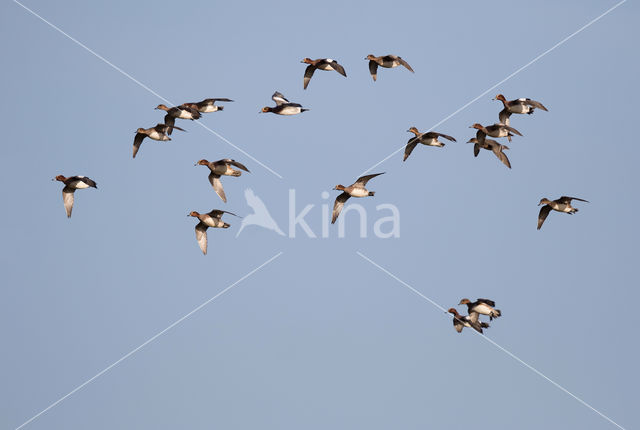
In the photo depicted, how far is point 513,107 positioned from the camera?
193 ft

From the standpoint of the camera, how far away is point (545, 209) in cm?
5900

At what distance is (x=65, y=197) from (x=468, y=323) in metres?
19.8

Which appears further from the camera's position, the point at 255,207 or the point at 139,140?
the point at 255,207

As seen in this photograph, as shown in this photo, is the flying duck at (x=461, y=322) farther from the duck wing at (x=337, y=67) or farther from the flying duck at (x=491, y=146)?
the duck wing at (x=337, y=67)

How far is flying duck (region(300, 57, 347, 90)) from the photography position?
5688 centimetres

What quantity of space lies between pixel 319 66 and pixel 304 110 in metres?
3.14

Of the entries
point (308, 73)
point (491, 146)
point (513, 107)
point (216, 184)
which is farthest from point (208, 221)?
point (513, 107)

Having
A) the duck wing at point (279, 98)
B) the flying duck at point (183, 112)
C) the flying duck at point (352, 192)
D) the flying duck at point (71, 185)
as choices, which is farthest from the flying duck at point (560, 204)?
the flying duck at point (71, 185)

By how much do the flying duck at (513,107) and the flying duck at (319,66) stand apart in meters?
7.83

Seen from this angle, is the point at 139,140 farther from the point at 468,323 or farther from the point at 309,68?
the point at 468,323

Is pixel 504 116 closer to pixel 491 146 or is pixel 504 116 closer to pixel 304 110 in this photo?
pixel 491 146

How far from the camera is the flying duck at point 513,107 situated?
5847 centimetres

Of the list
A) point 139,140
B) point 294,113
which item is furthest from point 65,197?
point 294,113

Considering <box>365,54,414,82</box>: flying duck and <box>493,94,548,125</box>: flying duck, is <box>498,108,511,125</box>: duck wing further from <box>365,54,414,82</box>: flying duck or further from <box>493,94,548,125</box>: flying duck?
<box>365,54,414,82</box>: flying duck
